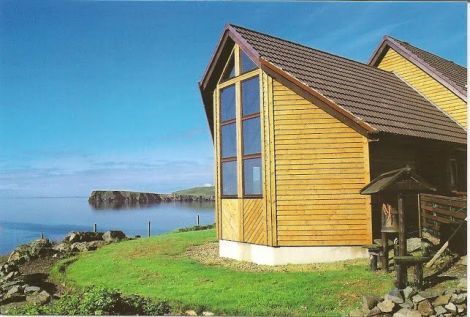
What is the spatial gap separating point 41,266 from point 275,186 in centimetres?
984

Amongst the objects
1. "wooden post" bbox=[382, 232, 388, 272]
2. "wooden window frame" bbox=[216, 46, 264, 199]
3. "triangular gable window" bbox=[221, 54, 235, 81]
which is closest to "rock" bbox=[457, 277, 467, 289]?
"wooden post" bbox=[382, 232, 388, 272]

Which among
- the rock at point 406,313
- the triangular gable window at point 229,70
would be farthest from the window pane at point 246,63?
the rock at point 406,313

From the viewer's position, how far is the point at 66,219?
158 ft

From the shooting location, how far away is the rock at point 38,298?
9797 millimetres

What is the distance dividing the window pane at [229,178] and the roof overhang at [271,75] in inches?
105

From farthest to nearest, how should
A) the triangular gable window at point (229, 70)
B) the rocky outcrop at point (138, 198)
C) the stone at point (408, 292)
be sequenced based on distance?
the rocky outcrop at point (138, 198)
the triangular gable window at point (229, 70)
the stone at point (408, 292)

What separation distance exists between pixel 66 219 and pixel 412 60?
41.4m

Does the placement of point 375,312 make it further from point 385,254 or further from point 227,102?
point 227,102

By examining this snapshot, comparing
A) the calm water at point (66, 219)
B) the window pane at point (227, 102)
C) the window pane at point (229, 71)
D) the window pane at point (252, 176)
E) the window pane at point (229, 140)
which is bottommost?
the calm water at point (66, 219)

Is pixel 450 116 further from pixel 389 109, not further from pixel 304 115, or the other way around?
pixel 304 115

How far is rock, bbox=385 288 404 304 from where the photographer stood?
25.2 ft

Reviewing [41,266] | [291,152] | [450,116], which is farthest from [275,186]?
[41,266]

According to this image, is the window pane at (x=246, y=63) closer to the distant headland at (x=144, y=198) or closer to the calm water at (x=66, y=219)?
the calm water at (x=66, y=219)

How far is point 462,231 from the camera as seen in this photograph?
10.6 meters
